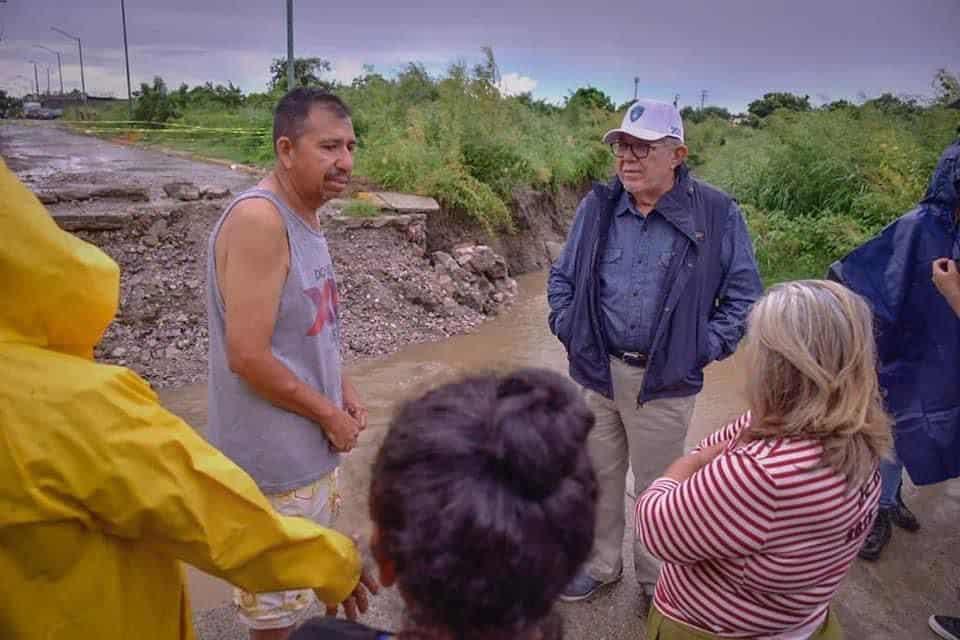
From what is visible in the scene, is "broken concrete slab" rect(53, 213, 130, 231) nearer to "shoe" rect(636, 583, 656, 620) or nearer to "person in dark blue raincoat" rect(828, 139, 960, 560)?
"shoe" rect(636, 583, 656, 620)

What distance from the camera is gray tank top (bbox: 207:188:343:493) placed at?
1983 mm

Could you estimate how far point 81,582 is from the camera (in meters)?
1.11

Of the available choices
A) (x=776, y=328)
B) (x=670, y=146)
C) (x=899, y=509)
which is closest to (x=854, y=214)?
(x=899, y=509)

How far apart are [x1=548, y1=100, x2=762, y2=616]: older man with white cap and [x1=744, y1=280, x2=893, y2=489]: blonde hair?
41.6 inches

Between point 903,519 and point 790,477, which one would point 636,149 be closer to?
point 790,477

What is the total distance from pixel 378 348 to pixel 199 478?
575 cm

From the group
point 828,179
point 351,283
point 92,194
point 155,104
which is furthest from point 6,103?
point 828,179

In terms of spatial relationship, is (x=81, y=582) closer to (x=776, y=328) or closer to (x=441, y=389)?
(x=441, y=389)

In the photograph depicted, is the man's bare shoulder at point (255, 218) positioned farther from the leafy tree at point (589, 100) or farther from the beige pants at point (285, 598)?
the leafy tree at point (589, 100)

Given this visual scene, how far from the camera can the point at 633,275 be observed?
267cm

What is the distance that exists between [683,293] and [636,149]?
1.94ft

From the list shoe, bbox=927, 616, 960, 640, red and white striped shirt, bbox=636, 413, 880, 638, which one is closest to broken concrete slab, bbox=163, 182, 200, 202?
red and white striped shirt, bbox=636, 413, 880, 638

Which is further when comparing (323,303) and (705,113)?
(705,113)

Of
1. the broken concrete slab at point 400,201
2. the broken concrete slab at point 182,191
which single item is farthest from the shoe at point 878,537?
the broken concrete slab at point 182,191
